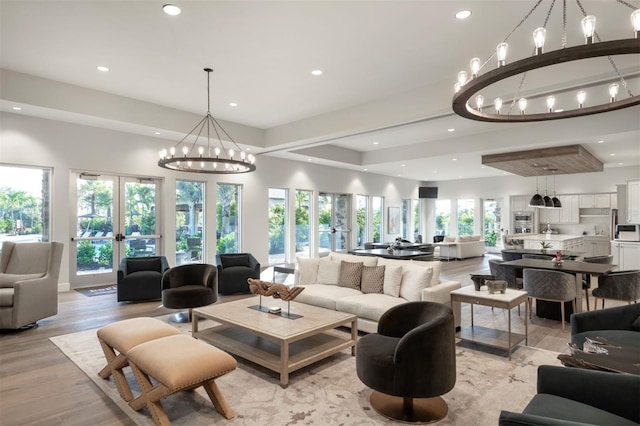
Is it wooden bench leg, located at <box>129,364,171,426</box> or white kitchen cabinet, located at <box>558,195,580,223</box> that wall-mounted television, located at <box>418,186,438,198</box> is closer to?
white kitchen cabinet, located at <box>558,195,580,223</box>

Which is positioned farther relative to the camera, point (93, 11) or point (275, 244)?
point (275, 244)

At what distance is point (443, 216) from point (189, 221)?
1178cm

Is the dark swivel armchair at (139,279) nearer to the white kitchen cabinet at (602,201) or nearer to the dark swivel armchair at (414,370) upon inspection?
the dark swivel armchair at (414,370)

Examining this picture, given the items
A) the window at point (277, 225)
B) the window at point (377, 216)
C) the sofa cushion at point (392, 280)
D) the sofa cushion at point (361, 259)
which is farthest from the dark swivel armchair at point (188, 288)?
the window at point (377, 216)

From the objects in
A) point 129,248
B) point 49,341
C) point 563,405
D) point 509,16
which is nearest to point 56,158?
point 129,248

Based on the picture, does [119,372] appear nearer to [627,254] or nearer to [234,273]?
[234,273]

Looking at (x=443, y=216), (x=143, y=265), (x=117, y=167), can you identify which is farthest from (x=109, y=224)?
(x=443, y=216)

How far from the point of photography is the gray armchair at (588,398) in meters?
1.67

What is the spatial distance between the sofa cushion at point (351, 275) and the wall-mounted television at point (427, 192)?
1120cm

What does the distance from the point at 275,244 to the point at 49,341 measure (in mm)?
6275

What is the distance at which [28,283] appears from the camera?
4.43 meters

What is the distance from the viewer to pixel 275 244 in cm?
1008

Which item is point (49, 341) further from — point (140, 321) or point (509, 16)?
point (509, 16)

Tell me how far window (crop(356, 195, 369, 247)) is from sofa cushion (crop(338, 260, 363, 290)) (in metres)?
7.51
